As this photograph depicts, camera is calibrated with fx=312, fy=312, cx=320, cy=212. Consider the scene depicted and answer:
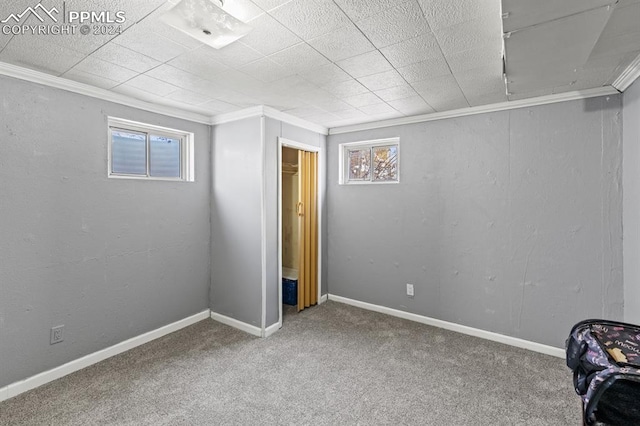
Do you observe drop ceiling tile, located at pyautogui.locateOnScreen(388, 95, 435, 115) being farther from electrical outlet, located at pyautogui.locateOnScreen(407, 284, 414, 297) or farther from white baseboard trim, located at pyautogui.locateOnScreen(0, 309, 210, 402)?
white baseboard trim, located at pyautogui.locateOnScreen(0, 309, 210, 402)

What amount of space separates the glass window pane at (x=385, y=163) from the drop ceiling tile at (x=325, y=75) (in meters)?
1.52

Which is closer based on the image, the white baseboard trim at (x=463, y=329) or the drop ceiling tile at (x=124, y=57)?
the drop ceiling tile at (x=124, y=57)

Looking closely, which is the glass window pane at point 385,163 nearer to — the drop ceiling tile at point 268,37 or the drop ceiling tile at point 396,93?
the drop ceiling tile at point 396,93

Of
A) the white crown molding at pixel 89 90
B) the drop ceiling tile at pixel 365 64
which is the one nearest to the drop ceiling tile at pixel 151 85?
the white crown molding at pixel 89 90

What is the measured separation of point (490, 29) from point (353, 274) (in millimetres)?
2953

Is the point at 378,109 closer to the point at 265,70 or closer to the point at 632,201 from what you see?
the point at 265,70

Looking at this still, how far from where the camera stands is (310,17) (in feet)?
5.08

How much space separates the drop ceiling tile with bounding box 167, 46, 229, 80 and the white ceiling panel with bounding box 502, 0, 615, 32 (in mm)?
1612

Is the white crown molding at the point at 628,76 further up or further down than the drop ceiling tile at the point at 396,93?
further down

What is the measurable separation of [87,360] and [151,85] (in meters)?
2.31

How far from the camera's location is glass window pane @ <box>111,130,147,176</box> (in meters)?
2.85

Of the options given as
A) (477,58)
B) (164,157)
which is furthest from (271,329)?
(477,58)

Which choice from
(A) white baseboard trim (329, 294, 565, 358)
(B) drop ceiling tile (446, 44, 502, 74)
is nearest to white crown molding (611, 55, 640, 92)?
(B) drop ceiling tile (446, 44, 502, 74)

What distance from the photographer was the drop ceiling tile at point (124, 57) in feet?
6.20
